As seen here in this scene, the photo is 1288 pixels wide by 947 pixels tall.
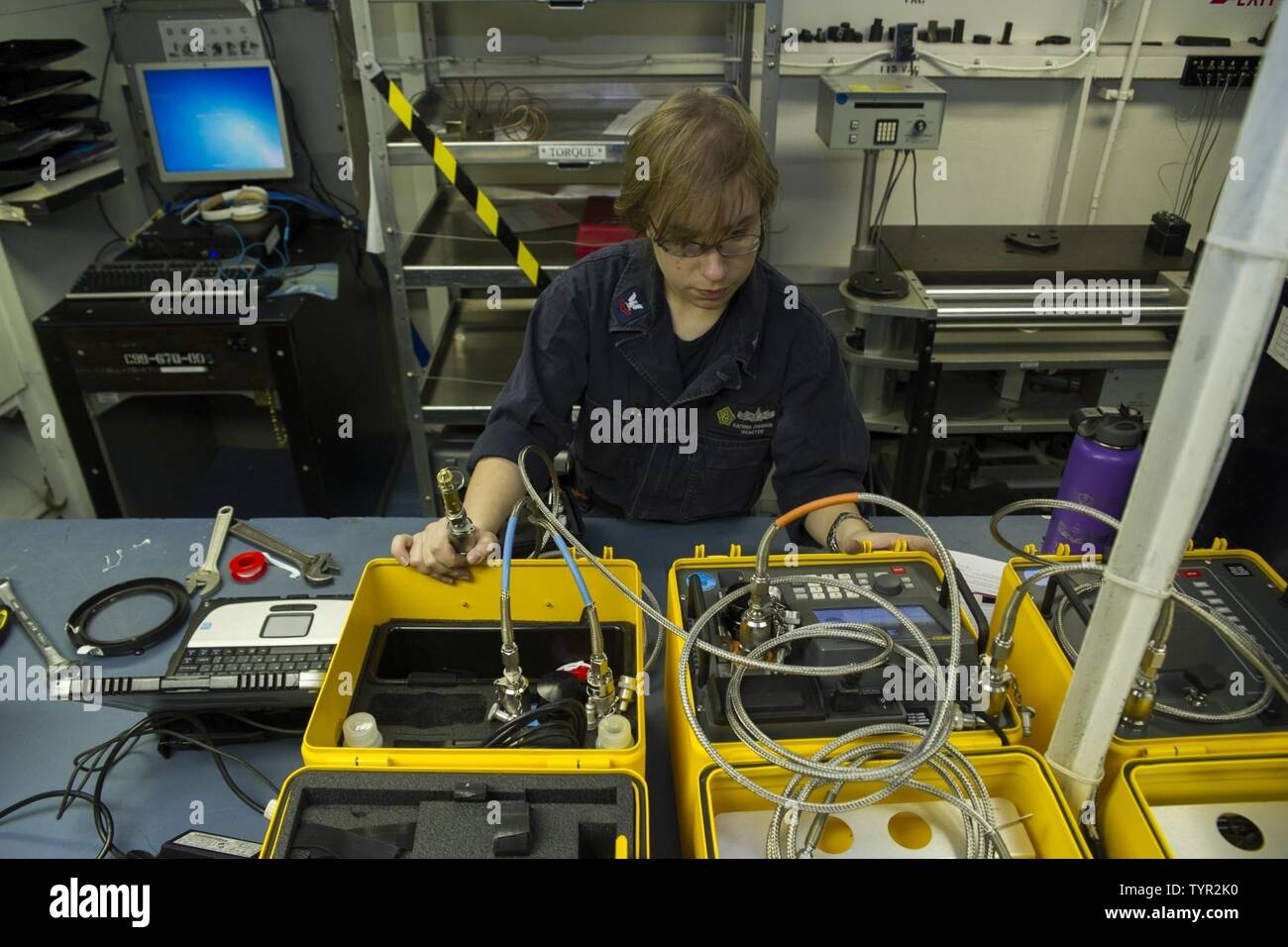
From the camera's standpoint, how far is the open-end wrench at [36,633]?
107cm

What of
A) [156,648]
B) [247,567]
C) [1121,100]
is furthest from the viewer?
[1121,100]

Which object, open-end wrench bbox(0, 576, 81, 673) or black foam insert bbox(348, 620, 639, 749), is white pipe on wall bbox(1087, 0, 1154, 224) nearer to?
black foam insert bbox(348, 620, 639, 749)

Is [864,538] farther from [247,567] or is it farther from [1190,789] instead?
[247,567]

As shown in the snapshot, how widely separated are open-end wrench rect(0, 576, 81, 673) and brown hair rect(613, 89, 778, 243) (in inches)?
38.0

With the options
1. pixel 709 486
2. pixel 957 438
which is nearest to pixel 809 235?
pixel 957 438

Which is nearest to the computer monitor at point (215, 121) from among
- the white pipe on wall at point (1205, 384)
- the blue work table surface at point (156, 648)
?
the blue work table surface at point (156, 648)

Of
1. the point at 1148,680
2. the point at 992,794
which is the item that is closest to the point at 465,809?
the point at 992,794

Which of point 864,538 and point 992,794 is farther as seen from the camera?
point 864,538

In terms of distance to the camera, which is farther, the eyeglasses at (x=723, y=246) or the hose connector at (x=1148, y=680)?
the eyeglasses at (x=723, y=246)

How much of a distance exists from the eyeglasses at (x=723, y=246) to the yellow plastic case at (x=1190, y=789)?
80 centimetres

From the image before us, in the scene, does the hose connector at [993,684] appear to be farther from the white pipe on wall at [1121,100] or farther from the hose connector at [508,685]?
the white pipe on wall at [1121,100]

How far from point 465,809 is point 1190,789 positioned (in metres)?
0.62

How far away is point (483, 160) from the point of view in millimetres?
2016
